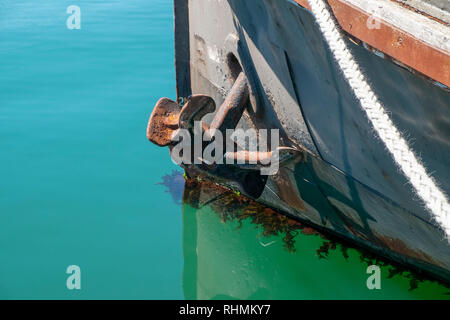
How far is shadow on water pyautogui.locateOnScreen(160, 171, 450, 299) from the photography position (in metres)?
3.14

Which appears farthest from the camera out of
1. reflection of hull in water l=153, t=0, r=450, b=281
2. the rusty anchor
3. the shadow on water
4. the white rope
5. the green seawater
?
the green seawater

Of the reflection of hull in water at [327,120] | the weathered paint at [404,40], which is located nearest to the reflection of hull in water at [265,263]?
the reflection of hull in water at [327,120]

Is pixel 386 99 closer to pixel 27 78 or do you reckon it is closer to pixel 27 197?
pixel 27 197

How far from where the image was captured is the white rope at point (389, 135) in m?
1.31

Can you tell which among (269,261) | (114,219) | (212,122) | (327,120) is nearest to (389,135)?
(327,120)

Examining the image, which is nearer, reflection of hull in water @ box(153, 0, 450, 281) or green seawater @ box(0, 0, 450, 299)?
reflection of hull in water @ box(153, 0, 450, 281)

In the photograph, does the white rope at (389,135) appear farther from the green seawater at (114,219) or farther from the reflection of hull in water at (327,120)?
the green seawater at (114,219)

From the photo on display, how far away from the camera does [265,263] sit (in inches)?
135

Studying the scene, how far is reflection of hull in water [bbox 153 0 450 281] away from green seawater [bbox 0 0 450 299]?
1.44 ft

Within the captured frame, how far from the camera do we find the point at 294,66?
2.19m

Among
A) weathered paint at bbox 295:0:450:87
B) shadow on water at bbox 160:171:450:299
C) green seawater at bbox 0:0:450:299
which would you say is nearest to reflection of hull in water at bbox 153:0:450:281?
weathered paint at bbox 295:0:450:87

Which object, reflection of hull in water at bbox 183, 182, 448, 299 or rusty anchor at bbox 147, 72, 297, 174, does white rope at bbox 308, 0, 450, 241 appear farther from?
reflection of hull in water at bbox 183, 182, 448, 299

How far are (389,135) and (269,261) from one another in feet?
7.21

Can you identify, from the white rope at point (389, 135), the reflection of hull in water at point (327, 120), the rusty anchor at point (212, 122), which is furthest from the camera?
the rusty anchor at point (212, 122)
